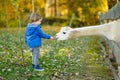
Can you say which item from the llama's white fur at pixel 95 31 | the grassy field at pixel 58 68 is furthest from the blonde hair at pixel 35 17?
the llama's white fur at pixel 95 31

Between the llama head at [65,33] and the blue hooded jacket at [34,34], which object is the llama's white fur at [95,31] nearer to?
the llama head at [65,33]

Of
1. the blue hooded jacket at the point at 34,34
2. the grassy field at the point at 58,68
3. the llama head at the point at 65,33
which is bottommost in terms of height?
the grassy field at the point at 58,68

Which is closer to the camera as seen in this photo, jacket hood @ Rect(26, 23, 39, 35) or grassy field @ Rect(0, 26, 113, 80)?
grassy field @ Rect(0, 26, 113, 80)

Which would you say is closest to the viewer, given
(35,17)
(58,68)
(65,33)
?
(65,33)

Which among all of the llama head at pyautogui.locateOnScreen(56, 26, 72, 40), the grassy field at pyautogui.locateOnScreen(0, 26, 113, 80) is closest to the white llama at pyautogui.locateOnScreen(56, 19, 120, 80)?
the llama head at pyautogui.locateOnScreen(56, 26, 72, 40)

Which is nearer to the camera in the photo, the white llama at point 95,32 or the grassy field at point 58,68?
the white llama at point 95,32

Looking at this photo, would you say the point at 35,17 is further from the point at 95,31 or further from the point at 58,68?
the point at 95,31

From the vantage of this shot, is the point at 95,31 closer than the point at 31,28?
Yes

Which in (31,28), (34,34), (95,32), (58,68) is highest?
(95,32)

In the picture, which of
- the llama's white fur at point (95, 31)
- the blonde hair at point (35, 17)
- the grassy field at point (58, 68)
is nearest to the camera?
the llama's white fur at point (95, 31)

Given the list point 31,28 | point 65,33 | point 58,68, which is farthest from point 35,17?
point 65,33

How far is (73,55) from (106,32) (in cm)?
595

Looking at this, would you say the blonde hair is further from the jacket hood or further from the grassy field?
the grassy field

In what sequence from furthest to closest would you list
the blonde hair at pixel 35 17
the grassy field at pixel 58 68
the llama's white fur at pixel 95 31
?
the blonde hair at pixel 35 17, the grassy field at pixel 58 68, the llama's white fur at pixel 95 31
